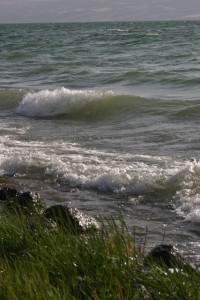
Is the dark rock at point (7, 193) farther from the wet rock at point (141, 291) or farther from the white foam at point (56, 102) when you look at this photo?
the white foam at point (56, 102)

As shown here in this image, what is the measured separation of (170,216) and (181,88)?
468 inches

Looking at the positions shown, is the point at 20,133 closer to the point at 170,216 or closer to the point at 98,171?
the point at 98,171

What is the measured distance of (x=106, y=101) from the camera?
54.4 ft

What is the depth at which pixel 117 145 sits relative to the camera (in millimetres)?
10953

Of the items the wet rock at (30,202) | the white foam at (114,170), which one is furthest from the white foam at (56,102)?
the wet rock at (30,202)

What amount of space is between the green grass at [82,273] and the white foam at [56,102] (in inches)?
466

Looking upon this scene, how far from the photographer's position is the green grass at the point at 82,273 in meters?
3.74

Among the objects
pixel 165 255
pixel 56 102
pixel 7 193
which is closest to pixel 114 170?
pixel 7 193

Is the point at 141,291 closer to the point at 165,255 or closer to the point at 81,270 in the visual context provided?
the point at 81,270

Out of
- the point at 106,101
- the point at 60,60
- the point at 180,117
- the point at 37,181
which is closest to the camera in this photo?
the point at 37,181

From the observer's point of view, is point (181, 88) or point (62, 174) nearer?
point (62, 174)

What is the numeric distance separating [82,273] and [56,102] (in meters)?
13.2

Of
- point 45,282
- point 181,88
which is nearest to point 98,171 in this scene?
point 45,282

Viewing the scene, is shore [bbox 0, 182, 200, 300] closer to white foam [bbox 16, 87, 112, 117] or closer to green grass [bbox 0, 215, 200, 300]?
green grass [bbox 0, 215, 200, 300]
